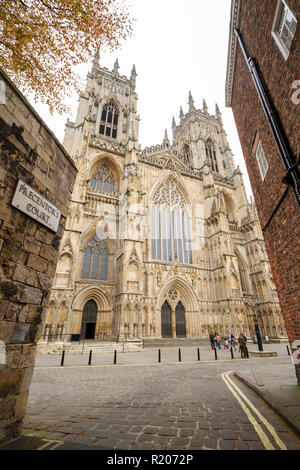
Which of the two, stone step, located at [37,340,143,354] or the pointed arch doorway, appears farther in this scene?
the pointed arch doorway

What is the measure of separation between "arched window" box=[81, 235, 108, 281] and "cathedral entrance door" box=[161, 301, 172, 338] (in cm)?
684

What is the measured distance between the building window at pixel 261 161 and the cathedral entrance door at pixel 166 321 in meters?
18.2

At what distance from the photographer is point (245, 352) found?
11.5 meters

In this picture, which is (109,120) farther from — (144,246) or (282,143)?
(282,143)

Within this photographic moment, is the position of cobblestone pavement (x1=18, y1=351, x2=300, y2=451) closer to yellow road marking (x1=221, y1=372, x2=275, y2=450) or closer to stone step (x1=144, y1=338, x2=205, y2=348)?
yellow road marking (x1=221, y1=372, x2=275, y2=450)

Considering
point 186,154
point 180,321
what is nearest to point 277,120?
point 180,321

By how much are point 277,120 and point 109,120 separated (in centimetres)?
3008

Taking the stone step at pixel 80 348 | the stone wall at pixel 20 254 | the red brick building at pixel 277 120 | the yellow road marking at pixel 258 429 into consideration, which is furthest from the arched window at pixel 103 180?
the yellow road marking at pixel 258 429

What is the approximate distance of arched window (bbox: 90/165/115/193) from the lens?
23.9m

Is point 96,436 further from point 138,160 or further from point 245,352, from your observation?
point 138,160

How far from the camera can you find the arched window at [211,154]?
119 feet

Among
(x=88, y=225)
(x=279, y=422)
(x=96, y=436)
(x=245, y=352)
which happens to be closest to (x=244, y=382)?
(x=279, y=422)

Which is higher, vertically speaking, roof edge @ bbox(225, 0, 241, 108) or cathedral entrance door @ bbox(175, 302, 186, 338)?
roof edge @ bbox(225, 0, 241, 108)

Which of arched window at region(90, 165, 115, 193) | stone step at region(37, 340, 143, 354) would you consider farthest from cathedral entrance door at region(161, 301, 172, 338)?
arched window at region(90, 165, 115, 193)
